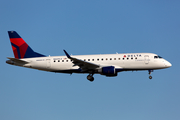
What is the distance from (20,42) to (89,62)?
13.8 metres

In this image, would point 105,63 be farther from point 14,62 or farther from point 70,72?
point 14,62

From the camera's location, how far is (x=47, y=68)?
157ft

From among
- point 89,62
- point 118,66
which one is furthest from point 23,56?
point 118,66

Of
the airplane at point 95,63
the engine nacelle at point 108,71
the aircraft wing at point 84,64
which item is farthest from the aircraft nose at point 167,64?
the aircraft wing at point 84,64

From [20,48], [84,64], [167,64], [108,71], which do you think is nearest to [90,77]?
[84,64]

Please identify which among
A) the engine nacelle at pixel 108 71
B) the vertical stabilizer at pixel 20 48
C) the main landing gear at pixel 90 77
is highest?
the vertical stabilizer at pixel 20 48

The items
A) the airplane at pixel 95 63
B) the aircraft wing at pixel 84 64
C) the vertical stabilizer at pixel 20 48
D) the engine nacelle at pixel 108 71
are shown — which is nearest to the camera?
the aircraft wing at pixel 84 64

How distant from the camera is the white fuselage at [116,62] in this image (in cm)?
4512

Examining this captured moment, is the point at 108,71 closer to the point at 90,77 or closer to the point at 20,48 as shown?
the point at 90,77

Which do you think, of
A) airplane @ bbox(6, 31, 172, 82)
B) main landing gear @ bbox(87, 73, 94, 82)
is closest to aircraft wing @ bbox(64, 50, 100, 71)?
airplane @ bbox(6, 31, 172, 82)

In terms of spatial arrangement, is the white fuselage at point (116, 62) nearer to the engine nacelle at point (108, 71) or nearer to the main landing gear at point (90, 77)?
the engine nacelle at point (108, 71)

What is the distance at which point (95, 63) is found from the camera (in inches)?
1817

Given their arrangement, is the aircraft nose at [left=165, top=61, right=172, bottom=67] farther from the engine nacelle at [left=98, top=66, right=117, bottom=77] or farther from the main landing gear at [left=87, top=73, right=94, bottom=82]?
the main landing gear at [left=87, top=73, right=94, bottom=82]

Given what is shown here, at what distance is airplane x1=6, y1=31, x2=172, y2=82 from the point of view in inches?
1773
